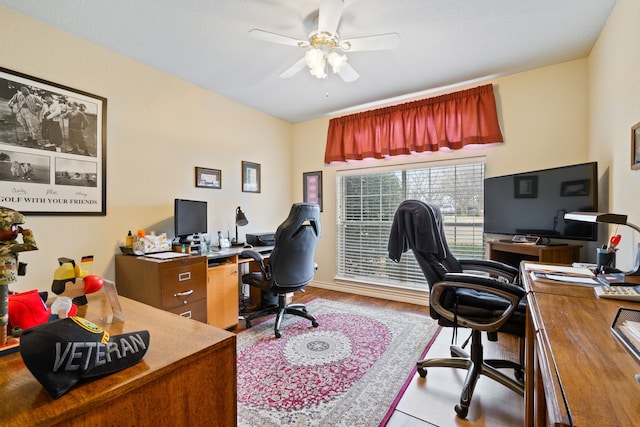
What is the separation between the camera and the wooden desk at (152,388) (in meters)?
0.54

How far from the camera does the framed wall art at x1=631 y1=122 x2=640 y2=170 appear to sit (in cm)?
148

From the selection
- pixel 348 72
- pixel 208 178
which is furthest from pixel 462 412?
pixel 208 178

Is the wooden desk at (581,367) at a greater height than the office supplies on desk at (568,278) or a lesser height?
lesser

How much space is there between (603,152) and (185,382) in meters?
2.98

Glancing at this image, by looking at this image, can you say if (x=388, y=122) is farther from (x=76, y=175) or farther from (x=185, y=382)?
(x=185, y=382)

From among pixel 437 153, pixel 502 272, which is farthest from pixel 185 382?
pixel 437 153

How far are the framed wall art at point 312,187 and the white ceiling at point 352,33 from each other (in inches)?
54.0

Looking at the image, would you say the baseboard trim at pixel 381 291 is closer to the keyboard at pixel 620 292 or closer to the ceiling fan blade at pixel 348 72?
the keyboard at pixel 620 292

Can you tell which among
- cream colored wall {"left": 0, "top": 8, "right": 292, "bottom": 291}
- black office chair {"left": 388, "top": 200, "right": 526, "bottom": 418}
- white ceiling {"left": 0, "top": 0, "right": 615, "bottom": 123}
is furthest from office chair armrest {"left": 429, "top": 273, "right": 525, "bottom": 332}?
cream colored wall {"left": 0, "top": 8, "right": 292, "bottom": 291}

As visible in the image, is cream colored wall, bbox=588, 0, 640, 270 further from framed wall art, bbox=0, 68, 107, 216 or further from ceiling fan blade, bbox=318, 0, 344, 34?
framed wall art, bbox=0, 68, 107, 216

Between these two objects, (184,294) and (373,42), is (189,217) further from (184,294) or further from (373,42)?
(373,42)

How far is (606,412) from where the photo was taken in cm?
49

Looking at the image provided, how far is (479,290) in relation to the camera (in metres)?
1.49

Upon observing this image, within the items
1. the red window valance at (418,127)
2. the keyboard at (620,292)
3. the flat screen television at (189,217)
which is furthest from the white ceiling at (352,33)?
the keyboard at (620,292)
